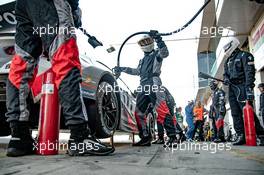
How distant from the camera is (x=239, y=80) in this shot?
14.4ft

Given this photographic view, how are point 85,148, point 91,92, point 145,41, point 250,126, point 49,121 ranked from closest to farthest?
1. point 85,148
2. point 49,121
3. point 91,92
4. point 250,126
5. point 145,41

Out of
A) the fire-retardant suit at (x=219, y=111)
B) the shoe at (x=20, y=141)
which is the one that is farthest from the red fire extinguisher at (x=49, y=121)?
the fire-retardant suit at (x=219, y=111)

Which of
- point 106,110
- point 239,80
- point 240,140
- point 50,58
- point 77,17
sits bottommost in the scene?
point 240,140

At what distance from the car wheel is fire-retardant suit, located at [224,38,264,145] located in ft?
6.63

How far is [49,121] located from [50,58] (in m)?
0.43

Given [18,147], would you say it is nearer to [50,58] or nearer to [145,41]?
[50,58]

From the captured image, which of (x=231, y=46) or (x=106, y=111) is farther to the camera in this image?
(x=231, y=46)

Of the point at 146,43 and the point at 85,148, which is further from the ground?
the point at 146,43

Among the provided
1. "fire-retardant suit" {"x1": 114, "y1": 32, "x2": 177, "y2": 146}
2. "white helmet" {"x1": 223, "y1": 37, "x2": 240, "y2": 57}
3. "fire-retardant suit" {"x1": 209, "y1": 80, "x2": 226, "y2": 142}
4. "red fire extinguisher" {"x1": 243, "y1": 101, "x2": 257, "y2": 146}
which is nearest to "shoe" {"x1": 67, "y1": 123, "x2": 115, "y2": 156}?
"fire-retardant suit" {"x1": 114, "y1": 32, "x2": 177, "y2": 146}

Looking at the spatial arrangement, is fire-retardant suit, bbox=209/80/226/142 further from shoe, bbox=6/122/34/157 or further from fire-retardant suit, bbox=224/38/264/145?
shoe, bbox=6/122/34/157

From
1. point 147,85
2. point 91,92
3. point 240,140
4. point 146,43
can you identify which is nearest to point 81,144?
point 91,92

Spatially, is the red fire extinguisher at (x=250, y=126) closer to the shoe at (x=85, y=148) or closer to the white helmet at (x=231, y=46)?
the white helmet at (x=231, y=46)

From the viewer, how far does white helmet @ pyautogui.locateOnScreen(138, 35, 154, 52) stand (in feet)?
13.3

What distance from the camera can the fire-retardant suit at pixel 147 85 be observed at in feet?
11.9
